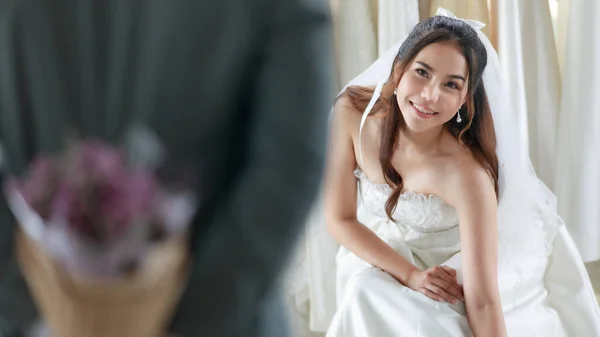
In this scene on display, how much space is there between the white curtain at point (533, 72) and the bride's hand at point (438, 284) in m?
0.84

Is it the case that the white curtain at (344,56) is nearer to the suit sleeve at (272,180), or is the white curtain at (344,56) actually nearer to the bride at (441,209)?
the bride at (441,209)

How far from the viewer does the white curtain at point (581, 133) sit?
2.31m

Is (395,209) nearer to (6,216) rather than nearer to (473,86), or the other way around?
(473,86)

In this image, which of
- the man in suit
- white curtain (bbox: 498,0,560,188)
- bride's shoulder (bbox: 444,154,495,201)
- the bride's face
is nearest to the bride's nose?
the bride's face

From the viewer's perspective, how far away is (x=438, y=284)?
4.86ft

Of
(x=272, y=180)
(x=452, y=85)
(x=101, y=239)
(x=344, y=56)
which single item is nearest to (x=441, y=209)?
(x=452, y=85)

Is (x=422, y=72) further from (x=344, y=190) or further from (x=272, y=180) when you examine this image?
(x=272, y=180)

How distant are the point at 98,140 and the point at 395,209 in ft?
3.86

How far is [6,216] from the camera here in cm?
58

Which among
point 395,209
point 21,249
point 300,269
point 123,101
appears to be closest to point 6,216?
point 21,249

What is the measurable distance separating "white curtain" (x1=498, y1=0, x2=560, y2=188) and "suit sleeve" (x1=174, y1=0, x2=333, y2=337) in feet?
5.70

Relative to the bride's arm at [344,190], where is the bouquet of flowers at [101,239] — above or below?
above

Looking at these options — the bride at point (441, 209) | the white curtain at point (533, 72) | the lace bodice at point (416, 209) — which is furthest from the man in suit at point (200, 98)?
the white curtain at point (533, 72)

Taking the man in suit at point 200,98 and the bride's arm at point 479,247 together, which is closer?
the man in suit at point 200,98
